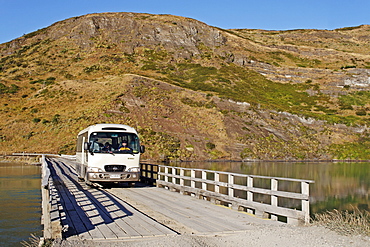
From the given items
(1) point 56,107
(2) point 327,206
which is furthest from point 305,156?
(2) point 327,206

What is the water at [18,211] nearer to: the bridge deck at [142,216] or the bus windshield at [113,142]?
the bridge deck at [142,216]

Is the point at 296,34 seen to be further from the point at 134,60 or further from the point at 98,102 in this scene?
the point at 98,102

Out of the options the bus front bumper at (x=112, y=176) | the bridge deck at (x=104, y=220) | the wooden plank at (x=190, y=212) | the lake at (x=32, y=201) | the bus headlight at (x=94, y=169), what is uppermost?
the bus headlight at (x=94, y=169)

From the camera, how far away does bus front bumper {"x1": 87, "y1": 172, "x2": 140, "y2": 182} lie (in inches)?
736

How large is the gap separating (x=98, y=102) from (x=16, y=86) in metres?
23.0

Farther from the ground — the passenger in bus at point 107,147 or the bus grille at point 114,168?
the passenger in bus at point 107,147

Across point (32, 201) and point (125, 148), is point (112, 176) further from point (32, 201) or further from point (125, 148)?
point (32, 201)

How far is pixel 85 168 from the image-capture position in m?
19.7

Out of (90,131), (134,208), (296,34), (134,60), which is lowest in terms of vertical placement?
(134,208)

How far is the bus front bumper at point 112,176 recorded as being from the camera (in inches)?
736

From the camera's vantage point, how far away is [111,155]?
62.2ft

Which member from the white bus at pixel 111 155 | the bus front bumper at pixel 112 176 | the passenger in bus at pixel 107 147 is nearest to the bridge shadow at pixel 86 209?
the bus front bumper at pixel 112 176

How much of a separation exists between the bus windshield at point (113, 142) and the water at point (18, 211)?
3803 mm

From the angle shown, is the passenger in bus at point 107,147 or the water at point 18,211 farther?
the passenger in bus at point 107,147
